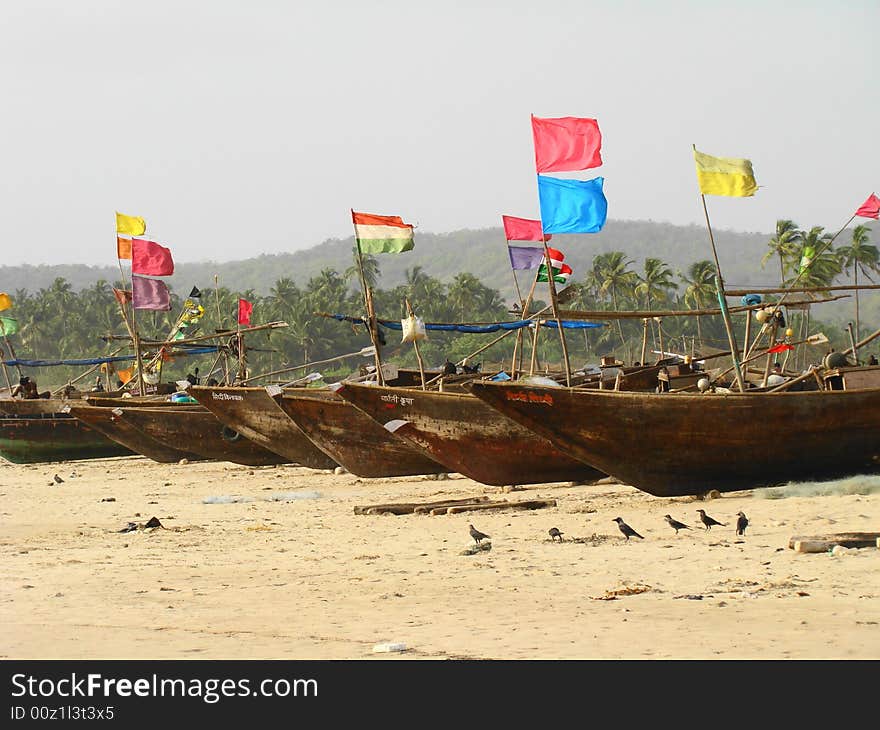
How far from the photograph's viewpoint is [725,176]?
1437cm

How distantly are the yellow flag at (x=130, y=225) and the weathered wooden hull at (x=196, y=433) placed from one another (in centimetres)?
388

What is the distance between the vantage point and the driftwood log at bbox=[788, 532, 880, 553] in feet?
29.8

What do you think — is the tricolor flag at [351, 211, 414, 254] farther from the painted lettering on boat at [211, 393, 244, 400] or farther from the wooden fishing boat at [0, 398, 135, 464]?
the wooden fishing boat at [0, 398, 135, 464]

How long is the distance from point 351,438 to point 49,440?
13724 millimetres

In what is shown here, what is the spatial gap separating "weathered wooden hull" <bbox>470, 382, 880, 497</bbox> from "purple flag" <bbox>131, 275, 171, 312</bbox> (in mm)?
14051

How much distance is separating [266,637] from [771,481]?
8.46 meters

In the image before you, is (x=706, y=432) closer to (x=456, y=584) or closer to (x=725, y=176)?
(x=725, y=176)

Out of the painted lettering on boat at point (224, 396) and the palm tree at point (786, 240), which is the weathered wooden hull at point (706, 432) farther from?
the palm tree at point (786, 240)

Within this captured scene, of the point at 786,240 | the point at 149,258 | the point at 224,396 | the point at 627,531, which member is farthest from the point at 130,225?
the point at 786,240

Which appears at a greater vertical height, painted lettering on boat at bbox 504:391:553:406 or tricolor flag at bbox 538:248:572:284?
tricolor flag at bbox 538:248:572:284

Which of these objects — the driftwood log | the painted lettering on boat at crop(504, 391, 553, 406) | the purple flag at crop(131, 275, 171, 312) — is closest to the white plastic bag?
the painted lettering on boat at crop(504, 391, 553, 406)

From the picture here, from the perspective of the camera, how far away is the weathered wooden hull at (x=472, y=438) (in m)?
16.4
